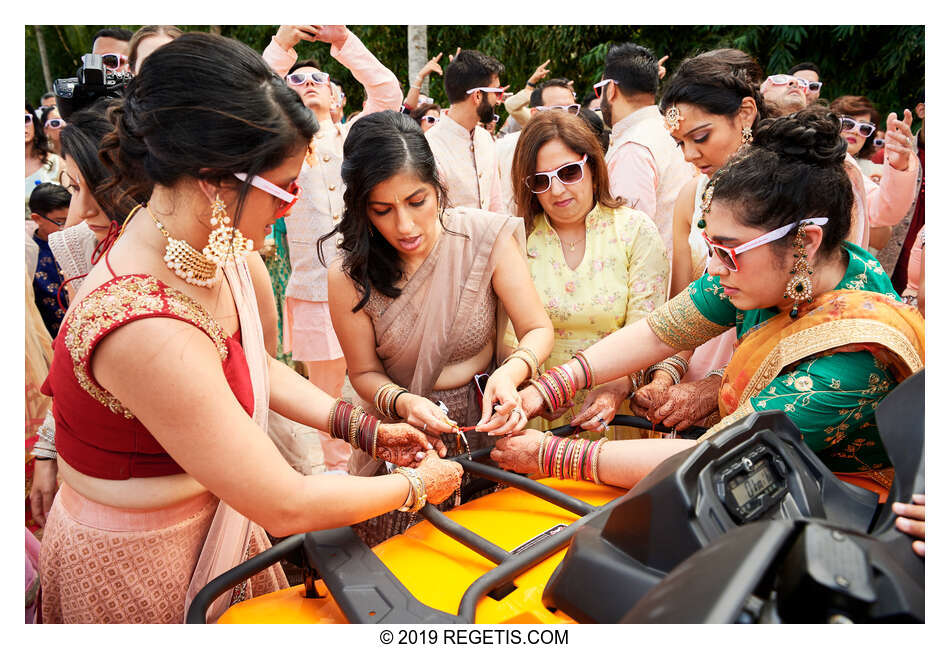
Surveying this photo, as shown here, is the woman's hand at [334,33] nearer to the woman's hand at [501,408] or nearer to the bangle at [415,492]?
the woman's hand at [501,408]

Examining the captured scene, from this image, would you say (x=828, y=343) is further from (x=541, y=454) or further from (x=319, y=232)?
(x=319, y=232)

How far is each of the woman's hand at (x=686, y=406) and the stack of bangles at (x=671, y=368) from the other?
7.2 inches

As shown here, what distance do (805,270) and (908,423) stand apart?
0.51 meters

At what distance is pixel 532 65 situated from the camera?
27.9 ft

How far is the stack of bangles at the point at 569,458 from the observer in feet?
5.17

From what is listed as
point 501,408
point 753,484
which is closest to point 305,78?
point 501,408

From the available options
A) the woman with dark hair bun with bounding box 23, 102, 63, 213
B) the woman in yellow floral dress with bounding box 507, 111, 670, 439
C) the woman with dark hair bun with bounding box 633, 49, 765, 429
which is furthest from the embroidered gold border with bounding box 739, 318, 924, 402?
the woman with dark hair bun with bounding box 23, 102, 63, 213

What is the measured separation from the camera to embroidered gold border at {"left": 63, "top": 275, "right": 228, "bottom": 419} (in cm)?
110

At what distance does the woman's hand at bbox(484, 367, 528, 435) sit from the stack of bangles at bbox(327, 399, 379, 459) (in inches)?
12.3

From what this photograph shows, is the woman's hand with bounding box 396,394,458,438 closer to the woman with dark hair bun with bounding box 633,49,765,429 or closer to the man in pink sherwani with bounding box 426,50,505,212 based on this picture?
the woman with dark hair bun with bounding box 633,49,765,429

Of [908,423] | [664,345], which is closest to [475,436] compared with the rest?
[664,345]

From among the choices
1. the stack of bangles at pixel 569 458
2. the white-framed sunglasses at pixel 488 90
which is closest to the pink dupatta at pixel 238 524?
the stack of bangles at pixel 569 458

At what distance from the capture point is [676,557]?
38.3 inches
